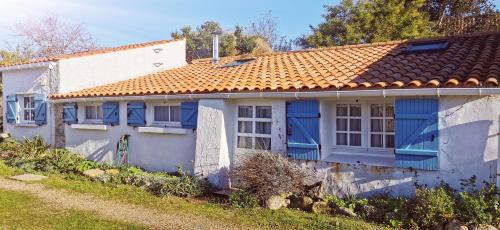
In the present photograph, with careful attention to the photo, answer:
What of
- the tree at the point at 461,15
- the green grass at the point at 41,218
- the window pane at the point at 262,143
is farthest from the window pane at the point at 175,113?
the tree at the point at 461,15

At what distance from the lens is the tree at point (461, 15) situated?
798 inches

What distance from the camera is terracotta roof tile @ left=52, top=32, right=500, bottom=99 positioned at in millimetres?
7433

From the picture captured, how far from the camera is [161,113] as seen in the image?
36.3ft

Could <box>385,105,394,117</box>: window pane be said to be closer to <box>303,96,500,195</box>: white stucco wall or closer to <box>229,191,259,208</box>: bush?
<box>303,96,500,195</box>: white stucco wall

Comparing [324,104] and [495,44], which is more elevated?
Answer: [495,44]

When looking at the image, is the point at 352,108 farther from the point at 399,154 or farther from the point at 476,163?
the point at 476,163

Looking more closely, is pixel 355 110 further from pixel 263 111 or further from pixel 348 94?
pixel 263 111

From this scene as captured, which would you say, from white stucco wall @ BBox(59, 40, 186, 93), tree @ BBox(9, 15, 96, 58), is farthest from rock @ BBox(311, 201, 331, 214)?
tree @ BBox(9, 15, 96, 58)

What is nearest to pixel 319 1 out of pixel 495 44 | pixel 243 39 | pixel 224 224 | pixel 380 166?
pixel 243 39

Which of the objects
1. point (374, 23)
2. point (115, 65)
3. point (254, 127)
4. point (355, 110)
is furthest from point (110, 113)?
point (374, 23)

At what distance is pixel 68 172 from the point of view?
11.1m

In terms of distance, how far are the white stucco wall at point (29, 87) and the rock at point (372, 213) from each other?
1148 cm

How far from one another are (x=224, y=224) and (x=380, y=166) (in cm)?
316

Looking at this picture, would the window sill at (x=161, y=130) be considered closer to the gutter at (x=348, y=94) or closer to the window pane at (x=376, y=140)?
the gutter at (x=348, y=94)
